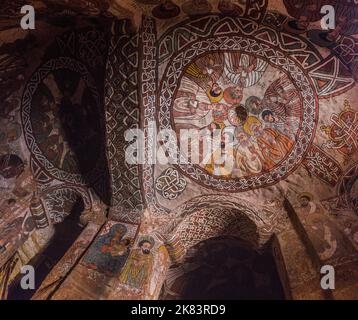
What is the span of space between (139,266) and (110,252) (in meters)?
0.48

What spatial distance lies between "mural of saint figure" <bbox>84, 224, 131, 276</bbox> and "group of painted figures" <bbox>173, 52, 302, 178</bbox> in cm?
170

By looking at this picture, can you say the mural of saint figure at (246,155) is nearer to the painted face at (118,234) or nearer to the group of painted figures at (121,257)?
the group of painted figures at (121,257)

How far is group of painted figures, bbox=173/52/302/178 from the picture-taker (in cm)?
746

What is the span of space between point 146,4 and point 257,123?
96.0 inches

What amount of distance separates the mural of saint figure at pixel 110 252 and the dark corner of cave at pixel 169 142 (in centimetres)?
2

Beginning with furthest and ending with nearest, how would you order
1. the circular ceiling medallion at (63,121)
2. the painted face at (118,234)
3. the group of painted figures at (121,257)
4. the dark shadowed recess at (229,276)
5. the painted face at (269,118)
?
the dark shadowed recess at (229,276) < the circular ceiling medallion at (63,121) < the painted face at (269,118) < the painted face at (118,234) < the group of painted figures at (121,257)

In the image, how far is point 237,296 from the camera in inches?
368

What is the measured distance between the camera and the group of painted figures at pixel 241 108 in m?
7.46

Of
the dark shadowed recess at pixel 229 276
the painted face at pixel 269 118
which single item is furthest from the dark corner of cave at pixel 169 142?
the dark shadowed recess at pixel 229 276

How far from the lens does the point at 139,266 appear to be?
283 inches

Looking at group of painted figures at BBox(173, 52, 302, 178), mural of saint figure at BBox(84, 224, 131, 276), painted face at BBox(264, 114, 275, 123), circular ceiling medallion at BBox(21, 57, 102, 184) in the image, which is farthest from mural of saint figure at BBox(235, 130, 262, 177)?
circular ceiling medallion at BBox(21, 57, 102, 184)

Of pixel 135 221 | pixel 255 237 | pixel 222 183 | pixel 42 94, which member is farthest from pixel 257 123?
pixel 42 94

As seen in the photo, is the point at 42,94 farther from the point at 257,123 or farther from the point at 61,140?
the point at 257,123

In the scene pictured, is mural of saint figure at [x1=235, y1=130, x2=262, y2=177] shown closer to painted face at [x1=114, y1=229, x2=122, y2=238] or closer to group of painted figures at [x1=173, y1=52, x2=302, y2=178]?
group of painted figures at [x1=173, y1=52, x2=302, y2=178]
